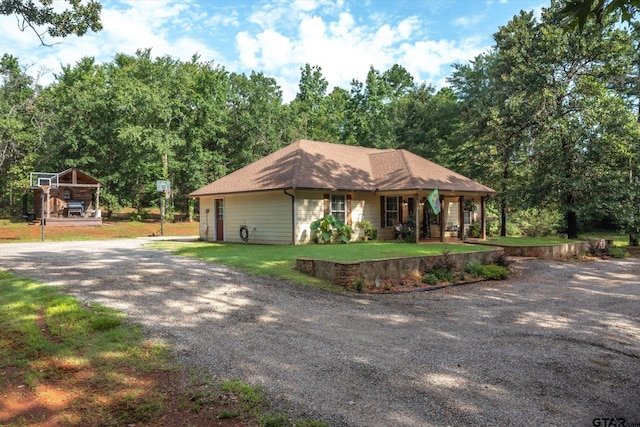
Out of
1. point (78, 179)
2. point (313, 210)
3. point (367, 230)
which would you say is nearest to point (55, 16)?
point (313, 210)

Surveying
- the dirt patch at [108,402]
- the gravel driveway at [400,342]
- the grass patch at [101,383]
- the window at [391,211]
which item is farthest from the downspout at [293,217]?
the dirt patch at [108,402]

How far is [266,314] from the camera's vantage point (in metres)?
6.35

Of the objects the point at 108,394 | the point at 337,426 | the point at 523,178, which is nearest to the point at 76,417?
the point at 108,394

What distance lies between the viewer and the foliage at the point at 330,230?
632 inches

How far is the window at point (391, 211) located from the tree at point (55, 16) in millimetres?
13371

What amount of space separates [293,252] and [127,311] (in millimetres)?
7365

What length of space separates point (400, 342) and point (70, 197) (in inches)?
1226

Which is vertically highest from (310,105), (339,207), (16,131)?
(310,105)

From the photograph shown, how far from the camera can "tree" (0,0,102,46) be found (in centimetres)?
798

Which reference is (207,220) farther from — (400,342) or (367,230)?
(400,342)

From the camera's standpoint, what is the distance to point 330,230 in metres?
16.3

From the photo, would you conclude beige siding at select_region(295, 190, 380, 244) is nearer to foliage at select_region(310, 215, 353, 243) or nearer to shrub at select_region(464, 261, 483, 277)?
foliage at select_region(310, 215, 353, 243)

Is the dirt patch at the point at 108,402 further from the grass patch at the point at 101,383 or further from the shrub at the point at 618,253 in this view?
the shrub at the point at 618,253

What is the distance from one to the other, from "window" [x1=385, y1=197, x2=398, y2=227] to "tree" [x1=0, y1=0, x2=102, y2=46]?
43.9 feet
